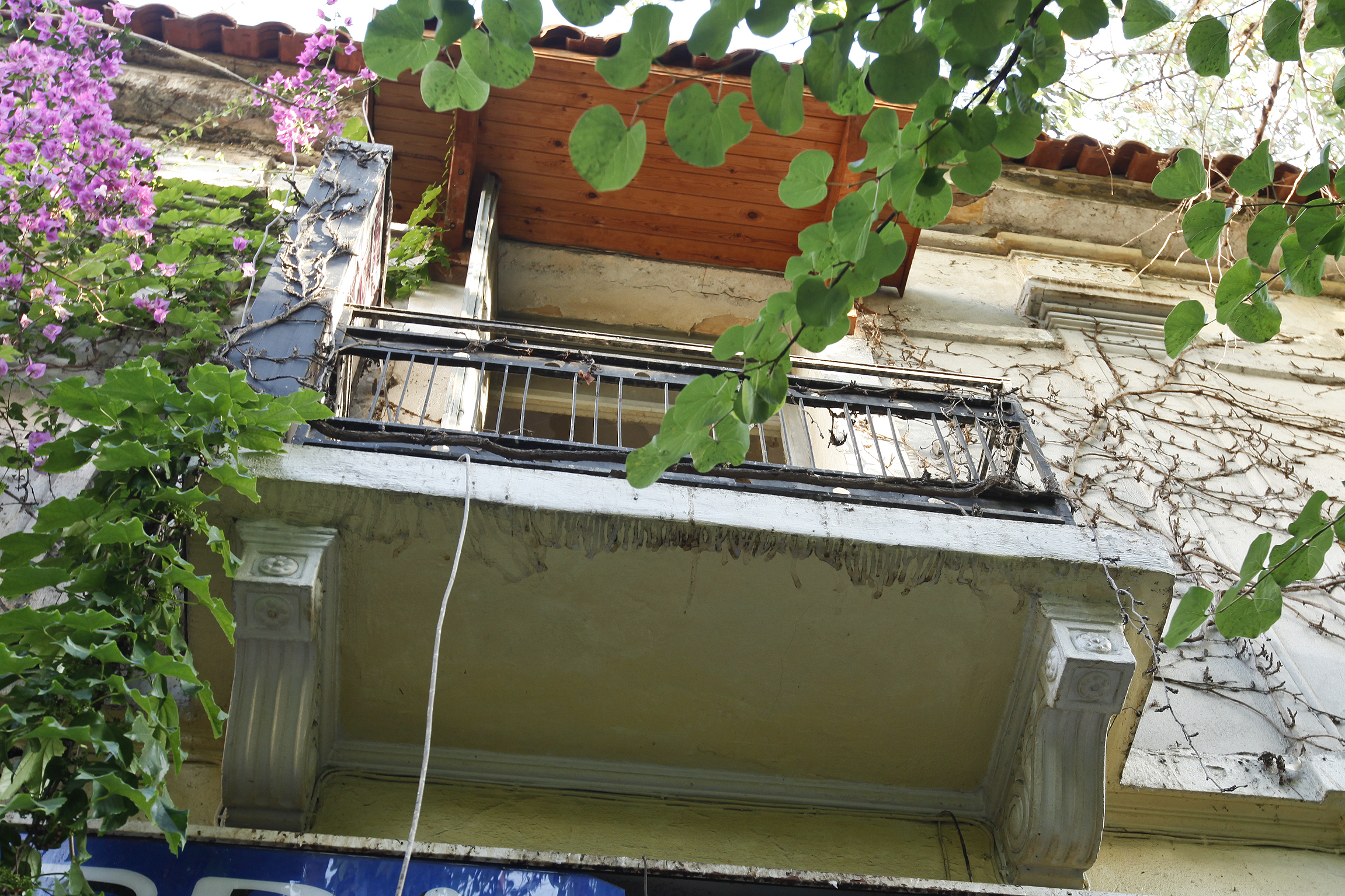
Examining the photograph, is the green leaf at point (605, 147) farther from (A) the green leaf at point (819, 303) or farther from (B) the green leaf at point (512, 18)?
(A) the green leaf at point (819, 303)

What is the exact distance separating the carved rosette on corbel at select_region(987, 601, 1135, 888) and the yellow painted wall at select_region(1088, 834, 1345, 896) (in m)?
0.47

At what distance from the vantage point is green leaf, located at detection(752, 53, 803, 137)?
1.62 m

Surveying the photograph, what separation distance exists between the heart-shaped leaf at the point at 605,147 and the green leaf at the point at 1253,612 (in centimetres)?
144

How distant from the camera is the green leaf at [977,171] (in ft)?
5.99

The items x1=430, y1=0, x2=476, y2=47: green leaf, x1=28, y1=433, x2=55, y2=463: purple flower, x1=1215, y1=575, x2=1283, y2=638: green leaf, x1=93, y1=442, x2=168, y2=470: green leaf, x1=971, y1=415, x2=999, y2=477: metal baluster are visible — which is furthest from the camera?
x1=971, y1=415, x2=999, y2=477: metal baluster

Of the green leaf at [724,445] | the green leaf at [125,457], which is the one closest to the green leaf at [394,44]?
the green leaf at [724,445]

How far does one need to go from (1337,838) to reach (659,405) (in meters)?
4.19

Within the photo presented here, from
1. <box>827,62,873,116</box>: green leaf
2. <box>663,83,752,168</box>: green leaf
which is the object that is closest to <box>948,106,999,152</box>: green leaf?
<box>827,62,873,116</box>: green leaf

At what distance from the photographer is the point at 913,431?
573cm

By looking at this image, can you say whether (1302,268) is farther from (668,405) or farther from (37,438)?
(37,438)

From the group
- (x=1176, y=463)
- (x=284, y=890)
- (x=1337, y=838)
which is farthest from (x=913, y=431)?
(x=284, y=890)

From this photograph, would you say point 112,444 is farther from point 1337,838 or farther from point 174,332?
point 1337,838

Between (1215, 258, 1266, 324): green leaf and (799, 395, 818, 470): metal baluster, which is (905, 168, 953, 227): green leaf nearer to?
(1215, 258, 1266, 324): green leaf

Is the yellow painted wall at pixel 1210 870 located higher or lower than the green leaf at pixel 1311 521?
lower
